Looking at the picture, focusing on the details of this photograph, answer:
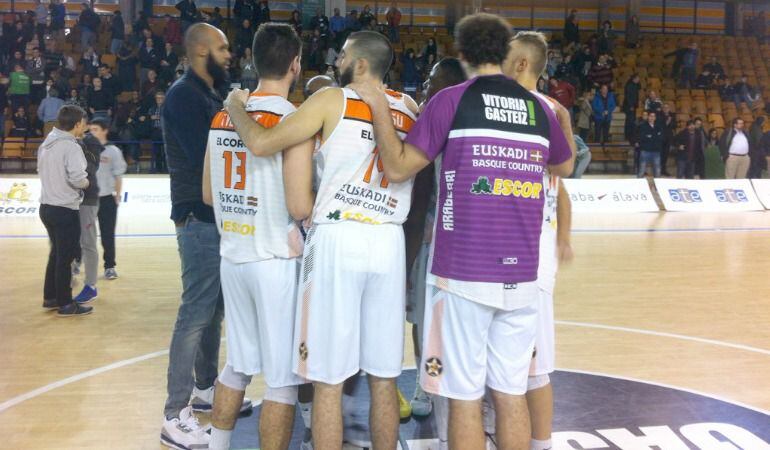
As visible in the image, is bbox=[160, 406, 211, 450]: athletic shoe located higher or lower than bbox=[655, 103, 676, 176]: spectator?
lower

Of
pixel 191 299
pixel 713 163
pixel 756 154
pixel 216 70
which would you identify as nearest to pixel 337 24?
pixel 713 163

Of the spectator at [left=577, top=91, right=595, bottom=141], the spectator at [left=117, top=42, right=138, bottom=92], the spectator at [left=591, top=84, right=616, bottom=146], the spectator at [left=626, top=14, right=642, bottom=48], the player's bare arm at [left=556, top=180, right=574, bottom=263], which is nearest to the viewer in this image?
the player's bare arm at [left=556, top=180, right=574, bottom=263]

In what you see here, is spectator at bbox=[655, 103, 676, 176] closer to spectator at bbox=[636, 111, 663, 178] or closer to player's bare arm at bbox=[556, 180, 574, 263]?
spectator at bbox=[636, 111, 663, 178]

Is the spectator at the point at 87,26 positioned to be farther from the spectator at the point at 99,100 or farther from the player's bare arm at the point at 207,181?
the player's bare arm at the point at 207,181

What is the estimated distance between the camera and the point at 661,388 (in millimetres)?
5512

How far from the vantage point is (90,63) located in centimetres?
2033

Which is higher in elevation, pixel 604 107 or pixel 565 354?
pixel 604 107

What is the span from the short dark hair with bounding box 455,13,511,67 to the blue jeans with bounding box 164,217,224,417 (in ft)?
5.82

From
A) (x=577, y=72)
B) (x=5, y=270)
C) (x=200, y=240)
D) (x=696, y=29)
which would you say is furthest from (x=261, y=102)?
(x=696, y=29)

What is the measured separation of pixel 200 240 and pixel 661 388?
3304 mm

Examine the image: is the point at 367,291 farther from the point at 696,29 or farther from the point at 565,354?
the point at 696,29

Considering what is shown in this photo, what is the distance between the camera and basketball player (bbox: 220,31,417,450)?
3590 mm

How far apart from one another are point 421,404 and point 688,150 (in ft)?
54.3

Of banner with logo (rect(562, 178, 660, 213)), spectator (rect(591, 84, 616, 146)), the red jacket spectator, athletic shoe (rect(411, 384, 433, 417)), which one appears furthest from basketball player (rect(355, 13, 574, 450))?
spectator (rect(591, 84, 616, 146))
